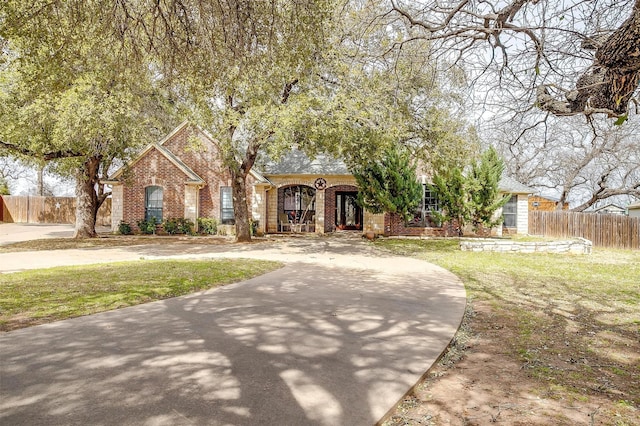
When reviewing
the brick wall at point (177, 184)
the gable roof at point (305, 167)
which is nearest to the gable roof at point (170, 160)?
the brick wall at point (177, 184)

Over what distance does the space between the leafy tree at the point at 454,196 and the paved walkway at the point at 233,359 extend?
40.3 feet

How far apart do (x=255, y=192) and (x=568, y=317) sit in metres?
16.6

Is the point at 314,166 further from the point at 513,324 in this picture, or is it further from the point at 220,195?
the point at 513,324

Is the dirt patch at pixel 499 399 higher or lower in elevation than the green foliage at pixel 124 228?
lower

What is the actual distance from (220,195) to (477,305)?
16.3 meters

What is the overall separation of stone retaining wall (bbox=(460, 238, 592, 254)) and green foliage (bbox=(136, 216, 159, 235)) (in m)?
14.7

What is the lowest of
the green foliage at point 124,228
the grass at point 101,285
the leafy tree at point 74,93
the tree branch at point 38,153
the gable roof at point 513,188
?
the grass at point 101,285

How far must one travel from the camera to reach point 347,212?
81.8ft

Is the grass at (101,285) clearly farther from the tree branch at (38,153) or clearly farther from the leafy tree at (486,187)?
the leafy tree at (486,187)

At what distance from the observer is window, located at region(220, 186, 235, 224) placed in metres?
20.5

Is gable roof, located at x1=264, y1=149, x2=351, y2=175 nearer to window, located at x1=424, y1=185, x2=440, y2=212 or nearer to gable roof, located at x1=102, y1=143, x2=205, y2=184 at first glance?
gable roof, located at x1=102, y1=143, x2=205, y2=184

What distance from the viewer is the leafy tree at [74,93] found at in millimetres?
6238

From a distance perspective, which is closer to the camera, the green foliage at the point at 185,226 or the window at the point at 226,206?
the green foliage at the point at 185,226

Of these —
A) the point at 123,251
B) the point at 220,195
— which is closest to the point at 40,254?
the point at 123,251
